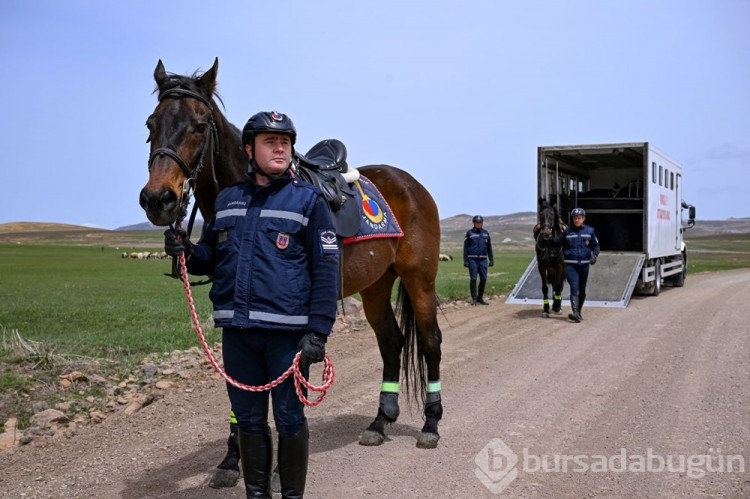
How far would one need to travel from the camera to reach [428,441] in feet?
19.2

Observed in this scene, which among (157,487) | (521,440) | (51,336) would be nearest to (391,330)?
(521,440)

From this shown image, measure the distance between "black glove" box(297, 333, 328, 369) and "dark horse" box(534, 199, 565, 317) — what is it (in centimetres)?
1203

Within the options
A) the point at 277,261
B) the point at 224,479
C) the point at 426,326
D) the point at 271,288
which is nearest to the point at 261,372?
the point at 271,288

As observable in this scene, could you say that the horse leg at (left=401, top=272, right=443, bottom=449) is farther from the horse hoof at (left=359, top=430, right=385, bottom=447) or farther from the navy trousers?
the navy trousers

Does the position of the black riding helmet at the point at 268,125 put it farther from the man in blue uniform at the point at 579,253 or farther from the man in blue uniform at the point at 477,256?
the man in blue uniform at the point at 477,256

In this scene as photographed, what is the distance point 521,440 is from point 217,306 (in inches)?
128

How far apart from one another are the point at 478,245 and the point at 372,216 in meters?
12.9

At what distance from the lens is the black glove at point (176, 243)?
3867 millimetres

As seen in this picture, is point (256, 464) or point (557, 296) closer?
point (256, 464)

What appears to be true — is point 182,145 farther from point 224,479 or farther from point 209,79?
point 224,479

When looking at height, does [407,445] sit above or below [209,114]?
below

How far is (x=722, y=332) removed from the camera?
1185 cm

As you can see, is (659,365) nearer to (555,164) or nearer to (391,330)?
(391,330)

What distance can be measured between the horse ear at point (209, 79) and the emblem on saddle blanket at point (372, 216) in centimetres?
148
